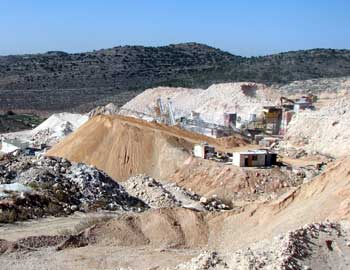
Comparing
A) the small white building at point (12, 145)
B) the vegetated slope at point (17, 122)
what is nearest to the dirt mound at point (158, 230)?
the small white building at point (12, 145)

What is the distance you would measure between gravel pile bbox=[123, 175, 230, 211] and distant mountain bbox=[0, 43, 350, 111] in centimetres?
5530

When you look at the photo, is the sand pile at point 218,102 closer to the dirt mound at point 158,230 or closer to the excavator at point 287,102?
the excavator at point 287,102

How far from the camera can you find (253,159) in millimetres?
35375

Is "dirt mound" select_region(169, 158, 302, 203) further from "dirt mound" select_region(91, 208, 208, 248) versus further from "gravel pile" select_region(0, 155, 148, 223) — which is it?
"dirt mound" select_region(91, 208, 208, 248)

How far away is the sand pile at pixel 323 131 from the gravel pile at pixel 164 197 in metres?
14.5

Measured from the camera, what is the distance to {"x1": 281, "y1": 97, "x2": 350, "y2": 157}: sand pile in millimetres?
42375

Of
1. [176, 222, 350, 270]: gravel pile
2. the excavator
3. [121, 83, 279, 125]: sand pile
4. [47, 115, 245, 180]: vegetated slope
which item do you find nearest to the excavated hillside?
[176, 222, 350, 270]: gravel pile

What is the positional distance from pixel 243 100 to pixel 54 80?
65413mm

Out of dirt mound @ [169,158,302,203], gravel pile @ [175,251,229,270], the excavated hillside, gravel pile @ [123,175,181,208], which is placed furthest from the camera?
dirt mound @ [169,158,302,203]

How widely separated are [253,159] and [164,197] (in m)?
9.28

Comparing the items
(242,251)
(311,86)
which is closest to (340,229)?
(242,251)

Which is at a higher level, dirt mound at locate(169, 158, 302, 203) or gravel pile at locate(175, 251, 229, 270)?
gravel pile at locate(175, 251, 229, 270)

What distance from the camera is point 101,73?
125438 mm

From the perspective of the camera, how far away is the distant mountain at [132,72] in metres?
95.8
